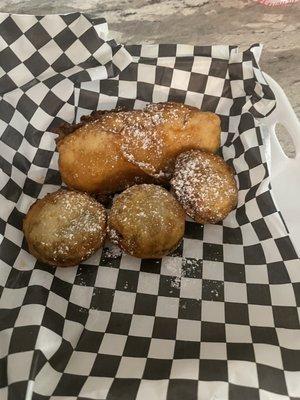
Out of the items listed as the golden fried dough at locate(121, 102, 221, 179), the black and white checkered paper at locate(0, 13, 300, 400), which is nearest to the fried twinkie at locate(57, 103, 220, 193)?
the golden fried dough at locate(121, 102, 221, 179)

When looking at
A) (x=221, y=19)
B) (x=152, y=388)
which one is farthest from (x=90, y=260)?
(x=221, y=19)

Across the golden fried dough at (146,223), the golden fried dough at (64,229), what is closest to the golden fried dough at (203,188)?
the golden fried dough at (146,223)

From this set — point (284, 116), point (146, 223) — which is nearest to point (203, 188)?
point (146, 223)

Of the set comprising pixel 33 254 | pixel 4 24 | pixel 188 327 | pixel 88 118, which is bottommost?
pixel 188 327

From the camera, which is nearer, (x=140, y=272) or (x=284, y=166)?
(x=140, y=272)

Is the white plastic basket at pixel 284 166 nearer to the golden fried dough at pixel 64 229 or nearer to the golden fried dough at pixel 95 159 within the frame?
the golden fried dough at pixel 95 159

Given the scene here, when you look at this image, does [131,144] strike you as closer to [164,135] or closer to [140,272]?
[164,135]

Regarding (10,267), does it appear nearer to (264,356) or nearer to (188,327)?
(188,327)
